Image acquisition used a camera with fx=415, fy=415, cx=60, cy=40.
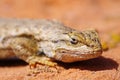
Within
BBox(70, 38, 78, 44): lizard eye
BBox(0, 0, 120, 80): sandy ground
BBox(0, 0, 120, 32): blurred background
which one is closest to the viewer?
BBox(0, 0, 120, 80): sandy ground

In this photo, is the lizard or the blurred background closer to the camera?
→ the lizard

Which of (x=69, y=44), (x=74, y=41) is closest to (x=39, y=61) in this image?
(x=69, y=44)

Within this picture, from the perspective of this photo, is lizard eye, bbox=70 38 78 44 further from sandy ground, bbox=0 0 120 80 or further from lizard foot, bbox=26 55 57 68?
lizard foot, bbox=26 55 57 68

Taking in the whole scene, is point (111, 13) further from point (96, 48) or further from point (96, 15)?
point (96, 48)

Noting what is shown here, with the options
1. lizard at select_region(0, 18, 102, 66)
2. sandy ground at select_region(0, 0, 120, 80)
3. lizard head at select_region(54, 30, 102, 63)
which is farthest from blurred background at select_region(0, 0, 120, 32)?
lizard head at select_region(54, 30, 102, 63)

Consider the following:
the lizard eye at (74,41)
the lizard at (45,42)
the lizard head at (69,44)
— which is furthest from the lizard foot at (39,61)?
the lizard eye at (74,41)

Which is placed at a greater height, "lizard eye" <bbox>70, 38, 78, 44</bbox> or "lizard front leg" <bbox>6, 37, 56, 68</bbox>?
"lizard eye" <bbox>70, 38, 78, 44</bbox>

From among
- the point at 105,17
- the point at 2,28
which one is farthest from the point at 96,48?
the point at 105,17
